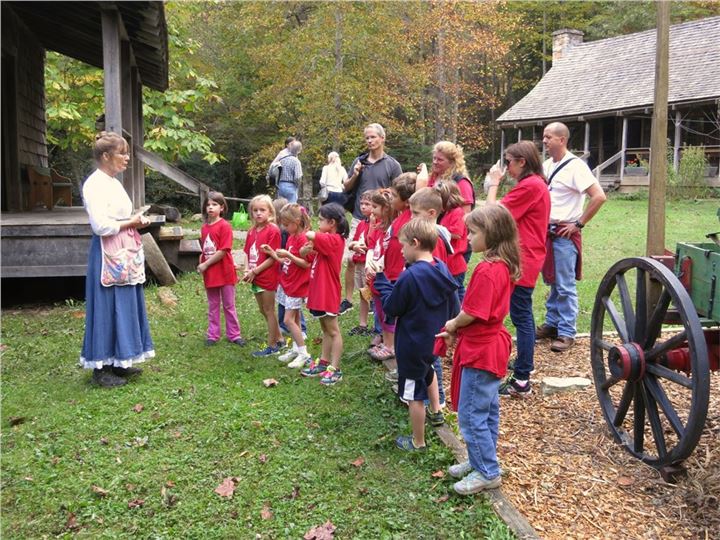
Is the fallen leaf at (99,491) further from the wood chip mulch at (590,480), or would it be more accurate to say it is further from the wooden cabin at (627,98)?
the wooden cabin at (627,98)

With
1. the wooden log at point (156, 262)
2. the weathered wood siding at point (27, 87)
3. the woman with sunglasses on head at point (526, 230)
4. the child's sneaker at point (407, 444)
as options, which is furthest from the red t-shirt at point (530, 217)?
the weathered wood siding at point (27, 87)

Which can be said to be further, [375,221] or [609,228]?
[609,228]

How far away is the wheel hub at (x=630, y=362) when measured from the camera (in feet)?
12.6

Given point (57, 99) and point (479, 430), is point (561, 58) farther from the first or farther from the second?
point (479, 430)

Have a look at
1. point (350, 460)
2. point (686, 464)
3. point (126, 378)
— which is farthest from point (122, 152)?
point (686, 464)

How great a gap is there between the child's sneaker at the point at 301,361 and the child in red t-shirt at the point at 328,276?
1.21ft

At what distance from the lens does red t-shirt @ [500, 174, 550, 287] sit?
483cm

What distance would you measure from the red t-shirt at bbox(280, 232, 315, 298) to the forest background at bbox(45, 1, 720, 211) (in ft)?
35.3

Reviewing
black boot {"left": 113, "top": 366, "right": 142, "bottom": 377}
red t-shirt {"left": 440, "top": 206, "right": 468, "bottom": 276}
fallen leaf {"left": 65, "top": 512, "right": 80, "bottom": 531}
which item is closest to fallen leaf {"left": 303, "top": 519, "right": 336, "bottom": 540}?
fallen leaf {"left": 65, "top": 512, "right": 80, "bottom": 531}

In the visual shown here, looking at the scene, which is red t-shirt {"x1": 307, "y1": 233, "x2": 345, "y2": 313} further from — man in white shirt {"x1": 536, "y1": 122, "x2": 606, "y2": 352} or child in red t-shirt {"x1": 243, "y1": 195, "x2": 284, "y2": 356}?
man in white shirt {"x1": 536, "y1": 122, "x2": 606, "y2": 352}

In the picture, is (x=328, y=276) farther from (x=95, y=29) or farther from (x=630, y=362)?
(x=95, y=29)

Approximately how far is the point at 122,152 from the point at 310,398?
7.71 ft

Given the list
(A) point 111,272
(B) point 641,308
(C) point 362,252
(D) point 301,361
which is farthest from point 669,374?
(A) point 111,272

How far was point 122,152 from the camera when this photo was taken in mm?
5066
